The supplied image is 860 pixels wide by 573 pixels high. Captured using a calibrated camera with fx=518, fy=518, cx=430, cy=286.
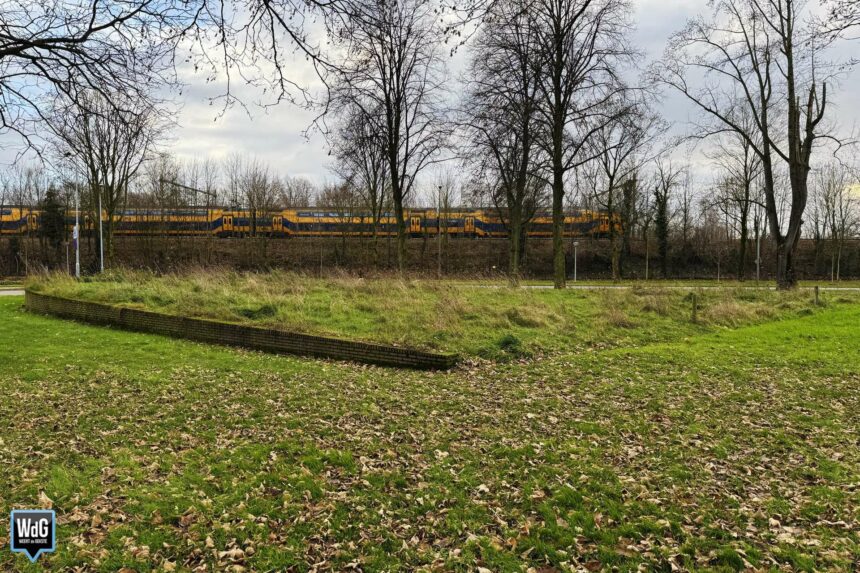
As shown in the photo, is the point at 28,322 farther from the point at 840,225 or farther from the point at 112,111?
the point at 840,225

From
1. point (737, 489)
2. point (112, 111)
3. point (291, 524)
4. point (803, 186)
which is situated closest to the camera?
point (291, 524)

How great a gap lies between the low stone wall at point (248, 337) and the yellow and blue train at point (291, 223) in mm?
33402

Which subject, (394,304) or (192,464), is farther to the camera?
(394,304)

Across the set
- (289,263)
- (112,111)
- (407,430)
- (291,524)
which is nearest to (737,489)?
(407,430)

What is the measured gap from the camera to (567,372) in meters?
9.62

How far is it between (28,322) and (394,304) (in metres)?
10.8

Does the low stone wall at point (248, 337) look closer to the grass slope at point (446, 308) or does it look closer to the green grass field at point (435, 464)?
the grass slope at point (446, 308)

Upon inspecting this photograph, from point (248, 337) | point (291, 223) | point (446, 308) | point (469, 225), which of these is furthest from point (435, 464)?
point (469, 225)

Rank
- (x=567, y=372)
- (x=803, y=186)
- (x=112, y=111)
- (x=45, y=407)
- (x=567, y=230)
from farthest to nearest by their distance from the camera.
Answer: (x=567, y=230)
(x=803, y=186)
(x=567, y=372)
(x=112, y=111)
(x=45, y=407)

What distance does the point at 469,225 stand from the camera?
2105 inches

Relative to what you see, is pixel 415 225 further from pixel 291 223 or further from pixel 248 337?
pixel 248 337

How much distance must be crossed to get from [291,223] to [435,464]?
48449 mm

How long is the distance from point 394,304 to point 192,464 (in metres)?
9.95

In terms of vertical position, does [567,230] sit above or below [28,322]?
above
